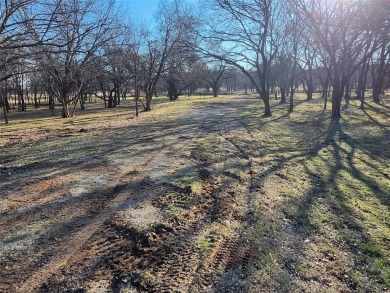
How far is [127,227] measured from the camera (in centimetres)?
395

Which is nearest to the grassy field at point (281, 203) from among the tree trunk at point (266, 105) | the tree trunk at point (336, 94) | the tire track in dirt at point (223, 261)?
the tire track in dirt at point (223, 261)

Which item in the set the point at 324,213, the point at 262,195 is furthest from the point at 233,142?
the point at 324,213

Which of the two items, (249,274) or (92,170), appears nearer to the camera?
(249,274)

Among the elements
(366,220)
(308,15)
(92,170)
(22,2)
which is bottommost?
(366,220)

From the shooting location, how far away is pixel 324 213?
4.75m

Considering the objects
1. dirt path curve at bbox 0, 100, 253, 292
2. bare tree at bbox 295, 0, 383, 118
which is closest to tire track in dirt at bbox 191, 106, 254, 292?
dirt path curve at bbox 0, 100, 253, 292

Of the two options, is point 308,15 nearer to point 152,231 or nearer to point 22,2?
point 22,2

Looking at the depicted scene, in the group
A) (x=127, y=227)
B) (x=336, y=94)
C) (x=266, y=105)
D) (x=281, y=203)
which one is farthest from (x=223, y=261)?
(x=266, y=105)

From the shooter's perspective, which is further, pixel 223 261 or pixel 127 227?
pixel 127 227

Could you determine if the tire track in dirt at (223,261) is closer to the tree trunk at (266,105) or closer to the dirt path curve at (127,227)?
the dirt path curve at (127,227)

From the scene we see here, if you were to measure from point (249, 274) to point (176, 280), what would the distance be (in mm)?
733

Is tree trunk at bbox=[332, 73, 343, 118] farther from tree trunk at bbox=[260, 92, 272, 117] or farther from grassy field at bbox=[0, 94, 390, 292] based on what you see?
grassy field at bbox=[0, 94, 390, 292]

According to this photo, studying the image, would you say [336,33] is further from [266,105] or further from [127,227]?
[127,227]

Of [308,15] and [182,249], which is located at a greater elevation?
[308,15]
